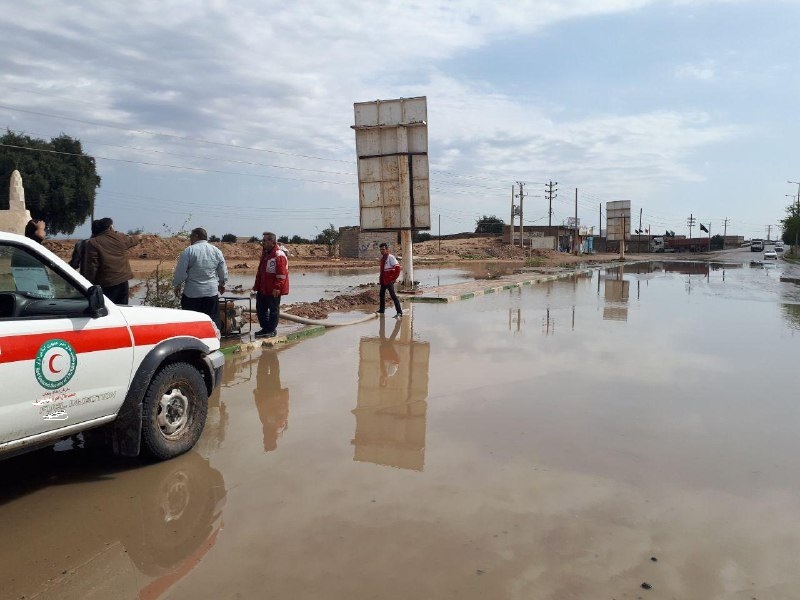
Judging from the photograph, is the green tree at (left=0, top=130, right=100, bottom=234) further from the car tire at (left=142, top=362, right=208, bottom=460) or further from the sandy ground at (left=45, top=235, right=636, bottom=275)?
the car tire at (left=142, top=362, right=208, bottom=460)

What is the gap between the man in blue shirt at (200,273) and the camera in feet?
27.9

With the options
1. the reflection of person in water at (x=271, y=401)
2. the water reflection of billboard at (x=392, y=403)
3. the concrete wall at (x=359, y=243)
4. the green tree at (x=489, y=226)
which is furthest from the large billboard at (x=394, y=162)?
the green tree at (x=489, y=226)

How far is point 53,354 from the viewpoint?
4113mm

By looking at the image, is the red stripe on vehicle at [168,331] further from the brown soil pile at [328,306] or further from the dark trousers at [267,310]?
the brown soil pile at [328,306]

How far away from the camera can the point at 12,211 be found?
1758 centimetres

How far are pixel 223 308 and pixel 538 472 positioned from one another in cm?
670

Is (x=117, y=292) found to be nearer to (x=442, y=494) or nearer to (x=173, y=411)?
(x=173, y=411)

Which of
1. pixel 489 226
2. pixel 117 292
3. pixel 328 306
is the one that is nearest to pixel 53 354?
pixel 117 292

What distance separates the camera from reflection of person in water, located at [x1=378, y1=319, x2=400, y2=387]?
8.29 m

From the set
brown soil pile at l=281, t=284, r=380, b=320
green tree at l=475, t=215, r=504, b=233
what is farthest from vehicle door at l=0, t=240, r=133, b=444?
green tree at l=475, t=215, r=504, b=233

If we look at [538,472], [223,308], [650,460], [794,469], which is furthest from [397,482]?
[223,308]

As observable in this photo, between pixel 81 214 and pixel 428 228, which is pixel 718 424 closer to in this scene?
pixel 428 228

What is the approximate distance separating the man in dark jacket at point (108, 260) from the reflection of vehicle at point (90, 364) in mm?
2261

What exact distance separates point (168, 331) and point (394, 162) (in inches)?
614
